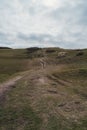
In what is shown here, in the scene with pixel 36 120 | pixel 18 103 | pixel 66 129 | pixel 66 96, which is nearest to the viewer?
pixel 66 129

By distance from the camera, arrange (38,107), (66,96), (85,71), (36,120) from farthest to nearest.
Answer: (85,71) < (66,96) < (38,107) < (36,120)

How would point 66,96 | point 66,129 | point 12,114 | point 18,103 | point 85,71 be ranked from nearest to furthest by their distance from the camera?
point 66,129 → point 12,114 → point 18,103 → point 66,96 → point 85,71

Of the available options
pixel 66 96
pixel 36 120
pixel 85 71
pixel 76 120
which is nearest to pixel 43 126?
pixel 36 120

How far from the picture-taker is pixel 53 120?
21.3m

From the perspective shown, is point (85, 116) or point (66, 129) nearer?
point (66, 129)

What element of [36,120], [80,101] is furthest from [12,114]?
[80,101]

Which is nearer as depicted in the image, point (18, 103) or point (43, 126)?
point (43, 126)

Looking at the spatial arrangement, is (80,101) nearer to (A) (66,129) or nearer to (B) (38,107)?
(B) (38,107)

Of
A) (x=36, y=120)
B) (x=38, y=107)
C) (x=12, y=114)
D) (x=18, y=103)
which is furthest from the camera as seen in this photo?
(x=18, y=103)

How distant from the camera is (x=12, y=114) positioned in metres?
23.2

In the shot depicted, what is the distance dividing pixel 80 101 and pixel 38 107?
5.27m

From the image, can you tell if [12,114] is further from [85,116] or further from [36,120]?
[85,116]

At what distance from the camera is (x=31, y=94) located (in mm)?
31703

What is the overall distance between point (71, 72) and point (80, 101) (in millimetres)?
25392
